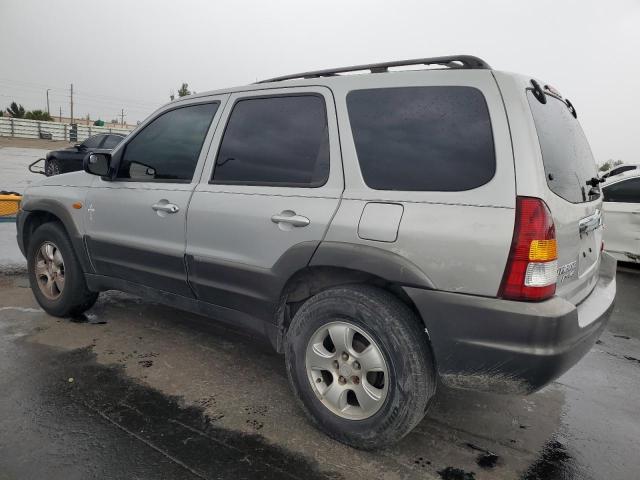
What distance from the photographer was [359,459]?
2318 mm

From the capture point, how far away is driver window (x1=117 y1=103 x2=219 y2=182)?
3139 mm

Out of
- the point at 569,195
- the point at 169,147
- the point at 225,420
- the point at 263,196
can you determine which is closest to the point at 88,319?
the point at 169,147

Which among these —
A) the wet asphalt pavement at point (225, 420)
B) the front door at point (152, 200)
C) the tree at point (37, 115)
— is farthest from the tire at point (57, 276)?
the tree at point (37, 115)

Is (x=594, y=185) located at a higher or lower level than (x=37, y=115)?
lower

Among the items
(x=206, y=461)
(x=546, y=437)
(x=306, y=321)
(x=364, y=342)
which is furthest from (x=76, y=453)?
(x=546, y=437)

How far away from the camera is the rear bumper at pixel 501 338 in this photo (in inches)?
76.4

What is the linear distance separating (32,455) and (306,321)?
145 centimetres

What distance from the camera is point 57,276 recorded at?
397 centimetres

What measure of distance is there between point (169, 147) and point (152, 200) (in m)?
0.40

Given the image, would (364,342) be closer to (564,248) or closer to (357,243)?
(357,243)

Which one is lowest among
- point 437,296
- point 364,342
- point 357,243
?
point 364,342

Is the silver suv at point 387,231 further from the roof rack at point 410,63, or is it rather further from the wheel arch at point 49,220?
the wheel arch at point 49,220

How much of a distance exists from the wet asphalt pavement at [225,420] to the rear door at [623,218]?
3620mm

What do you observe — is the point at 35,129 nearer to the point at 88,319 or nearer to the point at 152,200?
the point at 88,319
